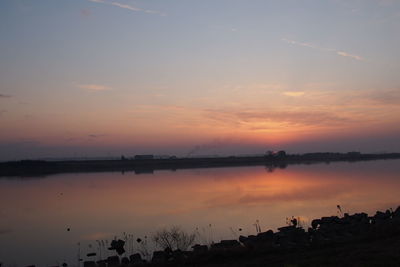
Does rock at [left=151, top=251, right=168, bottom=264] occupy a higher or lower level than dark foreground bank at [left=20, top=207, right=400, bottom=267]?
lower

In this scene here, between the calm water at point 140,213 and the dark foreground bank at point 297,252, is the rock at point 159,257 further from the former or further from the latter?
the calm water at point 140,213

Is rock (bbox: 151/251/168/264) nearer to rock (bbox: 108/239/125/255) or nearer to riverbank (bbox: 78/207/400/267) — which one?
riverbank (bbox: 78/207/400/267)

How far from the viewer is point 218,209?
71.2ft

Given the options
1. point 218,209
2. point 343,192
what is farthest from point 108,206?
point 343,192

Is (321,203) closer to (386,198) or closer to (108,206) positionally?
(386,198)

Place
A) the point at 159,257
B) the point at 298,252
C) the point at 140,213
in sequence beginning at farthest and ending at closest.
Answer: the point at 140,213, the point at 159,257, the point at 298,252

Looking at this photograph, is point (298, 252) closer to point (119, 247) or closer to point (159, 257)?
point (159, 257)

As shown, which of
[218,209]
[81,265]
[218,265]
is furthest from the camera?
[218,209]

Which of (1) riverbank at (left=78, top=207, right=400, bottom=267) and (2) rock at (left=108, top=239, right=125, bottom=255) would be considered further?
(2) rock at (left=108, top=239, right=125, bottom=255)

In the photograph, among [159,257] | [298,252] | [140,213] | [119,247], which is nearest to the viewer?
[298,252]

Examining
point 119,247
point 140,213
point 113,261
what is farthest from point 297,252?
point 140,213

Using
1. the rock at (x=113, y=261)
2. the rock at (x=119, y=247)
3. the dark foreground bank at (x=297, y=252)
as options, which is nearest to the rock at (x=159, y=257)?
the dark foreground bank at (x=297, y=252)

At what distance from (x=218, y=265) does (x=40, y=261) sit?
628 centimetres

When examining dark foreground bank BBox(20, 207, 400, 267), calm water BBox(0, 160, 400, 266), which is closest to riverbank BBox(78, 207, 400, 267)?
dark foreground bank BBox(20, 207, 400, 267)
